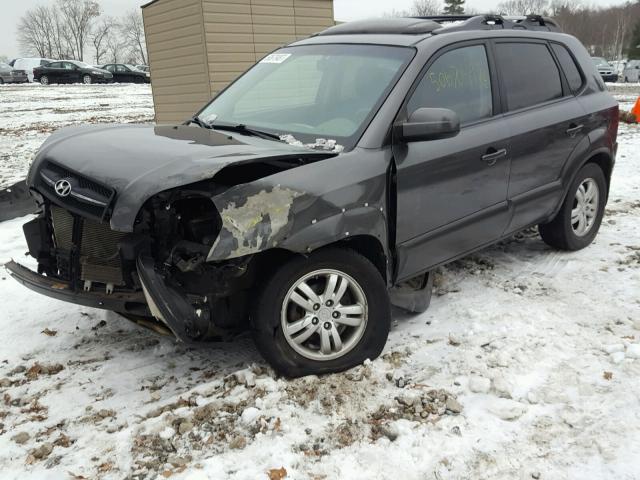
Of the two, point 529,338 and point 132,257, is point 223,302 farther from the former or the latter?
point 529,338

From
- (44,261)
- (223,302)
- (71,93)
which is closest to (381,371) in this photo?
(223,302)

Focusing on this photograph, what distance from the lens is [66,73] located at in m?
35.3

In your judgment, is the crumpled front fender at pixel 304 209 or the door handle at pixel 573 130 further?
the door handle at pixel 573 130

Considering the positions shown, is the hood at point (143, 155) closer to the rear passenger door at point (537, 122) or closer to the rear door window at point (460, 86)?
the rear door window at point (460, 86)

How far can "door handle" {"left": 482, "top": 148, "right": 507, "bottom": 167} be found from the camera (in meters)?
3.80

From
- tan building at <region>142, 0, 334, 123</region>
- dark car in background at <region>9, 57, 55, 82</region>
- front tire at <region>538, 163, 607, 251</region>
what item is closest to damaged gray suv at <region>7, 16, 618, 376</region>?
front tire at <region>538, 163, 607, 251</region>

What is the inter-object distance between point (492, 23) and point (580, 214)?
1854 millimetres

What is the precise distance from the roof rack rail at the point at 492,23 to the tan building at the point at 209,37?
6.19 metres

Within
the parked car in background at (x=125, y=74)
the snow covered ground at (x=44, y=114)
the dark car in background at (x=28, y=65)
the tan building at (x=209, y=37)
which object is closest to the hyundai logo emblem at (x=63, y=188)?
the snow covered ground at (x=44, y=114)

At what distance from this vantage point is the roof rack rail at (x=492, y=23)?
13.1 feet

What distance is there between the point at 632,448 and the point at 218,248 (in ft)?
6.76

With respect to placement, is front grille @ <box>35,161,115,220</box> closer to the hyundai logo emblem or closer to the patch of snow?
the hyundai logo emblem

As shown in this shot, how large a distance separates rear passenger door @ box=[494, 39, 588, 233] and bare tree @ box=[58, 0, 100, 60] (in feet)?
358

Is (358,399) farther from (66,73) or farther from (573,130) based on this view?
(66,73)
